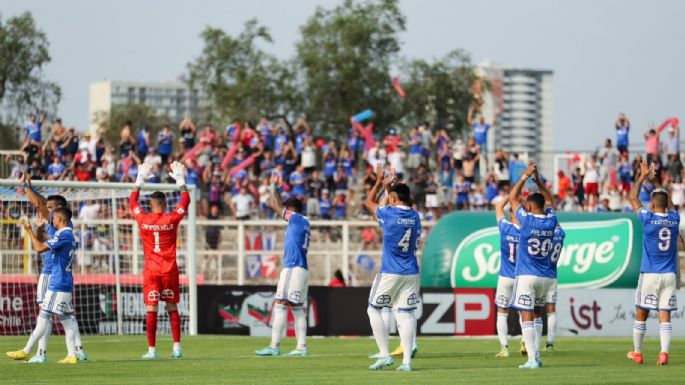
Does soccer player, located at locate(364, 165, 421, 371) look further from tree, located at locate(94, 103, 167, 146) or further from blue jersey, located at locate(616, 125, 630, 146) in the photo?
tree, located at locate(94, 103, 167, 146)

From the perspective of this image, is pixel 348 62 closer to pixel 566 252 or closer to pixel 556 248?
pixel 566 252

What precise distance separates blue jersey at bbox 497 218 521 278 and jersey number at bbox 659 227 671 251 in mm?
2537

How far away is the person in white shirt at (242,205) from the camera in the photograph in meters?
39.0

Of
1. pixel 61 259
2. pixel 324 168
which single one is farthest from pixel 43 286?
pixel 324 168

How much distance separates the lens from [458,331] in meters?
28.4

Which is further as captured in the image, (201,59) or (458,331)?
→ (201,59)

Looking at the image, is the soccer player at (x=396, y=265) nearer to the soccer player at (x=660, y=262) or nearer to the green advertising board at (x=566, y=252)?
the soccer player at (x=660, y=262)

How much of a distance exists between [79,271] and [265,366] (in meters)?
12.5

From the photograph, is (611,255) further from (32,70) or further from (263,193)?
(32,70)

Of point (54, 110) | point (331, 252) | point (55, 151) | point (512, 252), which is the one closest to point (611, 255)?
point (331, 252)

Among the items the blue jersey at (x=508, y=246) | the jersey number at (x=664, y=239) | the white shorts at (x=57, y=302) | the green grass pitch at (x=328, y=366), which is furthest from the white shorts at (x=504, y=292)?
the white shorts at (x=57, y=302)

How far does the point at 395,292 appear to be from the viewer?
1681 cm

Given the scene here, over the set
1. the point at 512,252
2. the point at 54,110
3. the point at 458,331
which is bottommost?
the point at 458,331

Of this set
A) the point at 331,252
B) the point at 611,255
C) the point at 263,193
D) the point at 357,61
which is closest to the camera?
the point at 611,255
